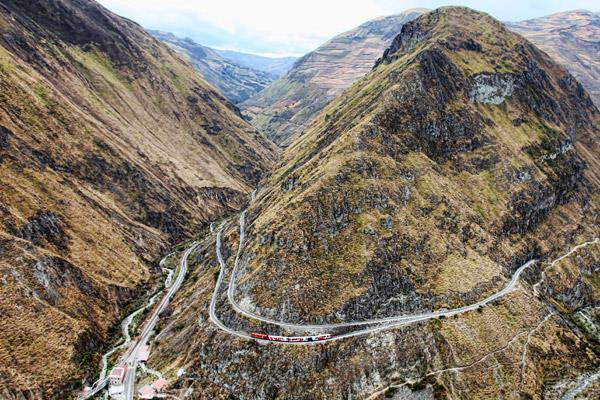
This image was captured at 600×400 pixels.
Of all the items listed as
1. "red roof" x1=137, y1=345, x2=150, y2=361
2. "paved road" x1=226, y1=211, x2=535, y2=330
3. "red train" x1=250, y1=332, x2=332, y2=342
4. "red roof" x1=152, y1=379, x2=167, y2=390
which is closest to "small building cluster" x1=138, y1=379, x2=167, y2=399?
"red roof" x1=152, y1=379, x2=167, y2=390

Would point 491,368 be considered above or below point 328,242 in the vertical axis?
below

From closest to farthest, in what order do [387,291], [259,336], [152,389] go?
[152,389]
[259,336]
[387,291]

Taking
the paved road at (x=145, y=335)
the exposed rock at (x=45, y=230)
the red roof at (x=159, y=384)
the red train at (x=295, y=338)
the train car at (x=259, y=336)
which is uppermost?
the exposed rock at (x=45, y=230)

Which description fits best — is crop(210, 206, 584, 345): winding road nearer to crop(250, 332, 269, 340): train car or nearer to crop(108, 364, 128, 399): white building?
crop(250, 332, 269, 340): train car

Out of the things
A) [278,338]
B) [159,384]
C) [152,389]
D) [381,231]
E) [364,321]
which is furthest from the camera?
[381,231]

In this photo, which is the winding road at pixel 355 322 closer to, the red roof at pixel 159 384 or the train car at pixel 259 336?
the train car at pixel 259 336

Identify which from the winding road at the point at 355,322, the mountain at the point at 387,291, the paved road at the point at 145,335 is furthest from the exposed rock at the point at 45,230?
the winding road at the point at 355,322

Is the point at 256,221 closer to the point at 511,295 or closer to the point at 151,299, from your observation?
the point at 151,299

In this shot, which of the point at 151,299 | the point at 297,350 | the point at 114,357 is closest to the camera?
the point at 297,350

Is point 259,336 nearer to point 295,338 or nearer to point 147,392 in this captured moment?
point 295,338

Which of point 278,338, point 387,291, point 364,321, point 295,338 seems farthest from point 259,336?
point 387,291

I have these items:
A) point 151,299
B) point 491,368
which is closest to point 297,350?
point 491,368
